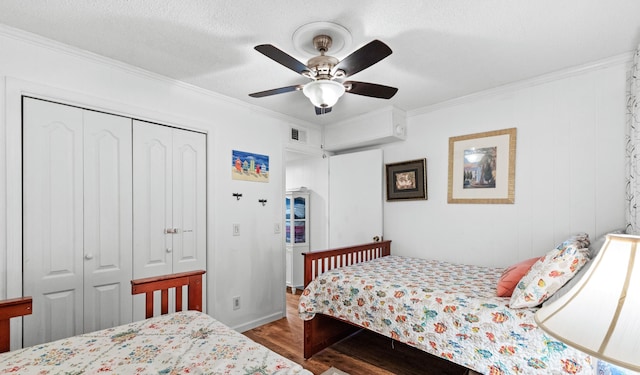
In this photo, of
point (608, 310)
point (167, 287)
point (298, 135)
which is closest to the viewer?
point (608, 310)

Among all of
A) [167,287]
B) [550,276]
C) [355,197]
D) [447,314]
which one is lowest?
[447,314]

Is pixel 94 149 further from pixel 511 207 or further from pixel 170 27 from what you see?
pixel 511 207

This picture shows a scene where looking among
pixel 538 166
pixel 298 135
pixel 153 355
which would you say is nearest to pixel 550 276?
pixel 538 166

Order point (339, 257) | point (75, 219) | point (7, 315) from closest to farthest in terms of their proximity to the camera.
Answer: point (7, 315)
point (75, 219)
point (339, 257)

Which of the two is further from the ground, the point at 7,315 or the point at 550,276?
the point at 550,276

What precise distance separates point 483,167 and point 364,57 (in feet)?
6.26

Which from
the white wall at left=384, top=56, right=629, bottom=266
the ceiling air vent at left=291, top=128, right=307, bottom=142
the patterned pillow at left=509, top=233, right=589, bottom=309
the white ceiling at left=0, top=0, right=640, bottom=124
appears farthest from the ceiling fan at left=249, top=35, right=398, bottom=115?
the ceiling air vent at left=291, top=128, right=307, bottom=142

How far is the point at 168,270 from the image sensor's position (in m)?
2.61

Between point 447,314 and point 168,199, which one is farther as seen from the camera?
point 168,199

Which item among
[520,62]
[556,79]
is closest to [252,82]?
[520,62]

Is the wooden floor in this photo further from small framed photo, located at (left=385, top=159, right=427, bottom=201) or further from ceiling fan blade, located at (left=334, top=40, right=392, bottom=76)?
ceiling fan blade, located at (left=334, top=40, right=392, bottom=76)

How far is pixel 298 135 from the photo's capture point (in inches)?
150

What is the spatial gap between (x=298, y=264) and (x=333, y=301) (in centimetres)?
208

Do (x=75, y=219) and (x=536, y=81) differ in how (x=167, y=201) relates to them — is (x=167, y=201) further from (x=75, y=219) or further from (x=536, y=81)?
(x=536, y=81)
